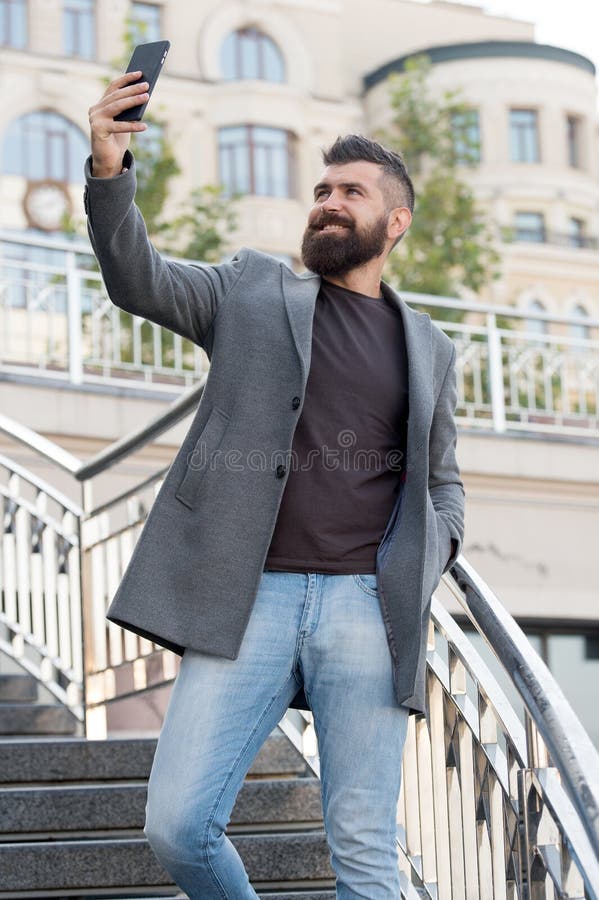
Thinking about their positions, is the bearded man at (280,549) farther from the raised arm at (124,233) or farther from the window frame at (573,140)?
the window frame at (573,140)

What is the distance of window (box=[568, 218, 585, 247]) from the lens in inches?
1335

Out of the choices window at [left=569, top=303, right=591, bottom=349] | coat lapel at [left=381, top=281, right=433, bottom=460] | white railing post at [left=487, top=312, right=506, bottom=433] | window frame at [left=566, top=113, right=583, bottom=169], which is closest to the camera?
coat lapel at [left=381, top=281, right=433, bottom=460]

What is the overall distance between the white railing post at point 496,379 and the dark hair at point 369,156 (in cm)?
647

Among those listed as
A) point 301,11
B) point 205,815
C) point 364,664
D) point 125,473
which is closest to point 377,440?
point 364,664

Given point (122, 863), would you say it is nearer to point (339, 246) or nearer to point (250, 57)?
point (339, 246)

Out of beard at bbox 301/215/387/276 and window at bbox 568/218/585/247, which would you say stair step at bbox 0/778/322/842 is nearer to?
beard at bbox 301/215/387/276

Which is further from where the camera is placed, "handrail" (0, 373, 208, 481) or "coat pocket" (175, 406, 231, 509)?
"handrail" (0, 373, 208, 481)

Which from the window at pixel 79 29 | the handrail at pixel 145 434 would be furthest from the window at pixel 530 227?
the handrail at pixel 145 434

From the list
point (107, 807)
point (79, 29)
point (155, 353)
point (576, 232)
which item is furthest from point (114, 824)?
point (576, 232)

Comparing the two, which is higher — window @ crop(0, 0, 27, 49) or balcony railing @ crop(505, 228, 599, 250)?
window @ crop(0, 0, 27, 49)

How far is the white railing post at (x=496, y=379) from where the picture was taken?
9516 millimetres

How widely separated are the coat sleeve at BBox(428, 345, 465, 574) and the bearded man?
0.10 m

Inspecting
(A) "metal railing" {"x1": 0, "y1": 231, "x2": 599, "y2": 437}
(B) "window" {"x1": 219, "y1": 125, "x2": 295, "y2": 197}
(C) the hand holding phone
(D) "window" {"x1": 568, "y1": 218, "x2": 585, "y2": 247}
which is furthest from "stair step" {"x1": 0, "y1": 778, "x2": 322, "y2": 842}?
(D) "window" {"x1": 568, "y1": 218, "x2": 585, "y2": 247}

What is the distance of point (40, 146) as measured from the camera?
2817 cm
